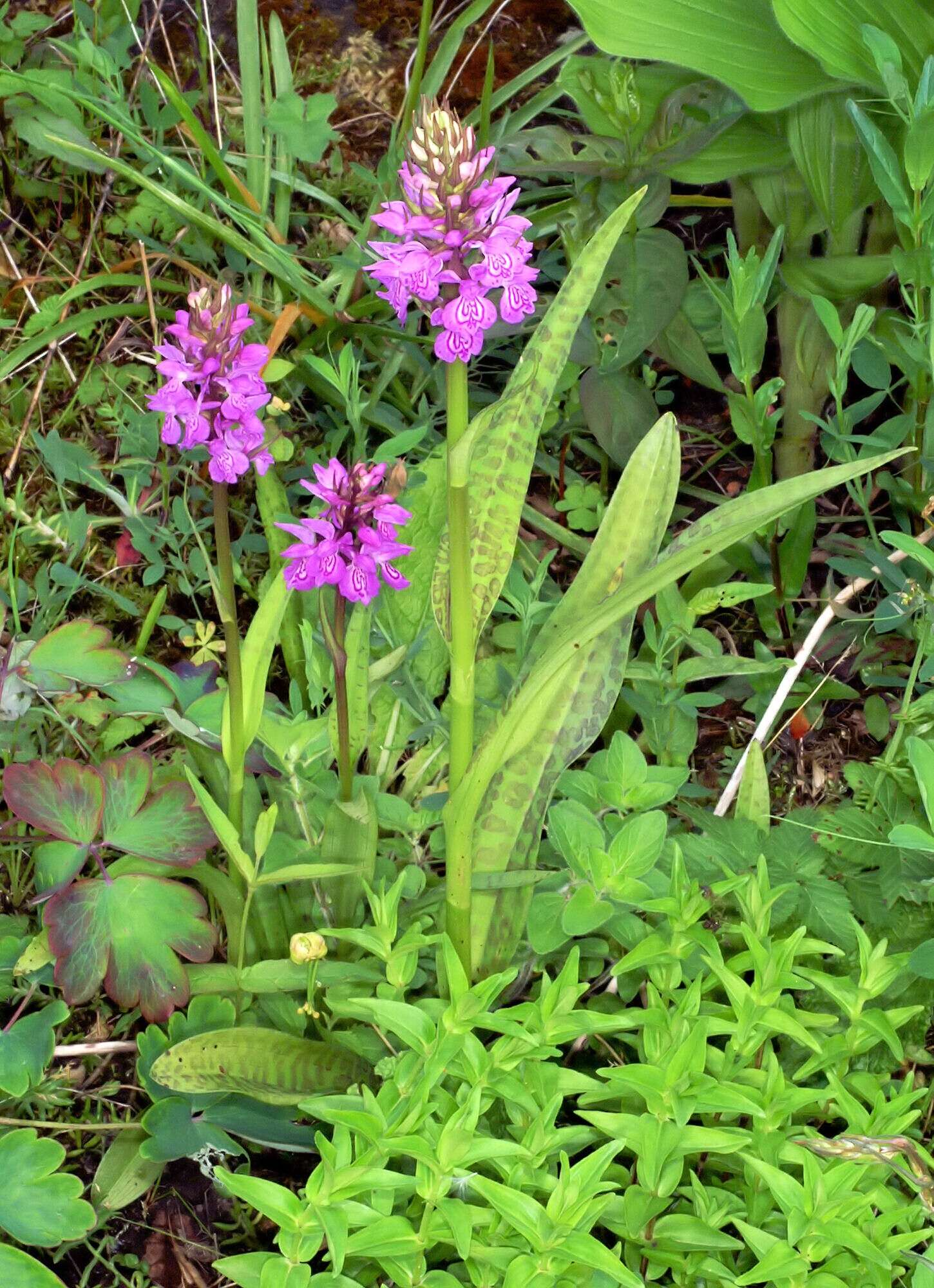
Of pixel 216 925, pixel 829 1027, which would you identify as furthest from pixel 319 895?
pixel 829 1027

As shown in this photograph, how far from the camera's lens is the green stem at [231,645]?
1.24 m

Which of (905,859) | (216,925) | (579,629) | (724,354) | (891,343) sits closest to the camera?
(579,629)

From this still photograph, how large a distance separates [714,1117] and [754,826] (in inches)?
13.1

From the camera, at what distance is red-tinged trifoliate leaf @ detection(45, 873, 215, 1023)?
1.33 m

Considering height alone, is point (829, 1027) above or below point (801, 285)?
below

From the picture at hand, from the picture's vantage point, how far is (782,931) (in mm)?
1474

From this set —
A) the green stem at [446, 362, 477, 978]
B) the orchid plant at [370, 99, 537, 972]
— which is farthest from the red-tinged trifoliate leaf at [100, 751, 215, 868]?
the orchid plant at [370, 99, 537, 972]

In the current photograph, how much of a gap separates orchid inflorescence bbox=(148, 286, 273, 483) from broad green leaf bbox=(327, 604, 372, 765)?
369mm

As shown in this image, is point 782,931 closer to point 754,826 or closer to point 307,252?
point 754,826

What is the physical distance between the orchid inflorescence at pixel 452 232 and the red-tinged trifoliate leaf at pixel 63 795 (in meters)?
0.66

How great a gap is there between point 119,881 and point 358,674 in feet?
1.28

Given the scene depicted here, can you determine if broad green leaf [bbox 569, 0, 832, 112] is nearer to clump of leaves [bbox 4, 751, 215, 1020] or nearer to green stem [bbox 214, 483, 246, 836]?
green stem [bbox 214, 483, 246, 836]

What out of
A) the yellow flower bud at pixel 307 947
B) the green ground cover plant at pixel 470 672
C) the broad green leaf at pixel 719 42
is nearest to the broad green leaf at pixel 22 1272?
the green ground cover plant at pixel 470 672

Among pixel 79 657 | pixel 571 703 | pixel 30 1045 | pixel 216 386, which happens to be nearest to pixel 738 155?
pixel 571 703
